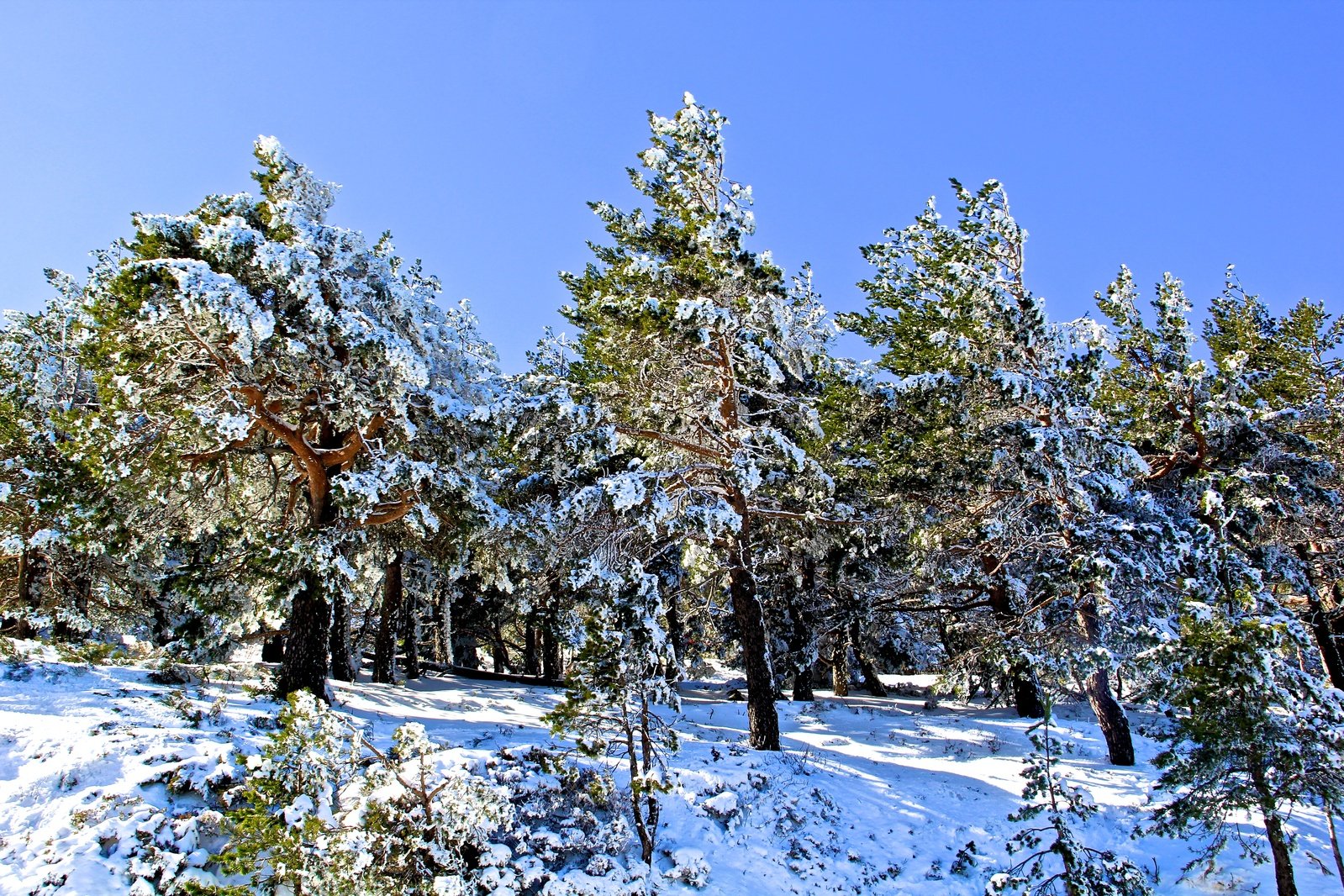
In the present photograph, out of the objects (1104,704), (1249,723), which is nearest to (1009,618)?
(1104,704)

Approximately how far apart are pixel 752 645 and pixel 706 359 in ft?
19.1

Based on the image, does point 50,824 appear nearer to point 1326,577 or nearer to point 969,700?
point 969,700

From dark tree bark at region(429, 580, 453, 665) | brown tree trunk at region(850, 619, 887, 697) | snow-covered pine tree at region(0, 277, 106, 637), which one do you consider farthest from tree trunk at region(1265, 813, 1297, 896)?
snow-covered pine tree at region(0, 277, 106, 637)

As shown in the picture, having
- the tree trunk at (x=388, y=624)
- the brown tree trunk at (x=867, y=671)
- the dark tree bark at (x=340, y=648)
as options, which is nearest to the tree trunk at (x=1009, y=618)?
the brown tree trunk at (x=867, y=671)

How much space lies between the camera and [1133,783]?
40.6 ft

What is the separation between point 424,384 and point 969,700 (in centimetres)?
2096

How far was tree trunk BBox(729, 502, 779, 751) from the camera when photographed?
1328 centimetres

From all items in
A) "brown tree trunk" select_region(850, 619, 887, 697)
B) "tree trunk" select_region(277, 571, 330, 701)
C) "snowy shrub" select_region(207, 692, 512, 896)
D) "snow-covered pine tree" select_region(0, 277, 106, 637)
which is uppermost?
"snow-covered pine tree" select_region(0, 277, 106, 637)

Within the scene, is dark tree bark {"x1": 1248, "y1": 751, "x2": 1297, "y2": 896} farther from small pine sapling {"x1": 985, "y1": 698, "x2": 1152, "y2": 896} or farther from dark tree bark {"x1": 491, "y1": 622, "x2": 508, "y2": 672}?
dark tree bark {"x1": 491, "y1": 622, "x2": 508, "y2": 672}

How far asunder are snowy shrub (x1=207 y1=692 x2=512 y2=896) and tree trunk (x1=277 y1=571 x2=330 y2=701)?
4.94 m

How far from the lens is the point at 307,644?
1252cm

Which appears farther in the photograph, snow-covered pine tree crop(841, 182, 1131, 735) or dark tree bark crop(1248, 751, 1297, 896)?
snow-covered pine tree crop(841, 182, 1131, 735)

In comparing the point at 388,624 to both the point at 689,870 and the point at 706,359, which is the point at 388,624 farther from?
the point at 689,870

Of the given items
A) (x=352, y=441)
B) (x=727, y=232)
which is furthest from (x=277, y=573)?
(x=727, y=232)
